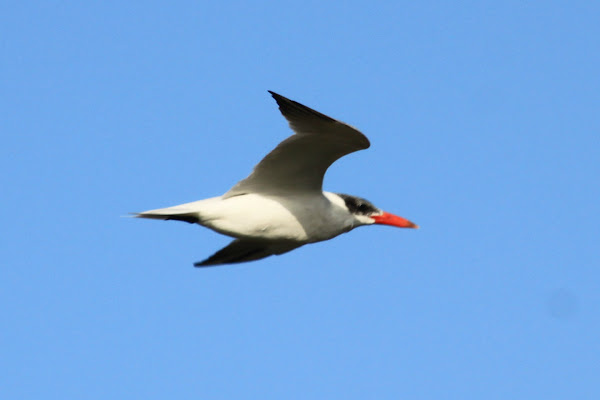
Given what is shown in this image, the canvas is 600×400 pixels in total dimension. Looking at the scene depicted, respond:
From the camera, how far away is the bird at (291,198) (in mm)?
9797

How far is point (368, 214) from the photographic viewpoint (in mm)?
11648

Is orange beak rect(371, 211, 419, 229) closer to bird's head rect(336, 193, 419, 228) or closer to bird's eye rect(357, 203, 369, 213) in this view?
bird's head rect(336, 193, 419, 228)

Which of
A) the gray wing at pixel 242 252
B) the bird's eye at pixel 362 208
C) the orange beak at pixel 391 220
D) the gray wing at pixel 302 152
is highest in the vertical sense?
the gray wing at pixel 302 152

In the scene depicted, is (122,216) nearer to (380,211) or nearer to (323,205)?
(323,205)

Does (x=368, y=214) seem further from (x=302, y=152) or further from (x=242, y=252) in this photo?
(x=302, y=152)

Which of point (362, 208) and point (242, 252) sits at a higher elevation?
point (362, 208)

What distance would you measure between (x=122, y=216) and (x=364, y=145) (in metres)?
2.68

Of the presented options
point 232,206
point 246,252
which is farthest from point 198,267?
point 232,206

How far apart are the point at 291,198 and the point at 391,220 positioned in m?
1.74

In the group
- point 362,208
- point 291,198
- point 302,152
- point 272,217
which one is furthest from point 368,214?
point 302,152

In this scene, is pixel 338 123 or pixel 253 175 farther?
pixel 253 175

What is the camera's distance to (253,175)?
410 inches

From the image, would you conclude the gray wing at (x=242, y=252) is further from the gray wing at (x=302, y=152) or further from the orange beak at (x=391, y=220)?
the orange beak at (x=391, y=220)

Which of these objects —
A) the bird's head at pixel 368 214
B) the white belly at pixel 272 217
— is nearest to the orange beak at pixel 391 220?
the bird's head at pixel 368 214
